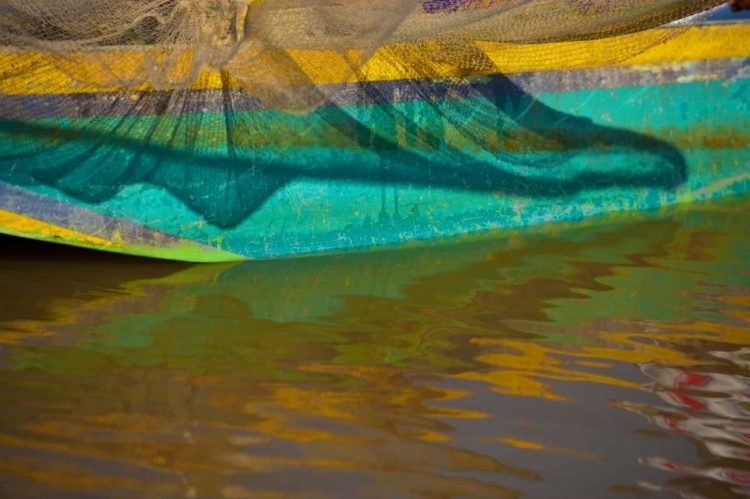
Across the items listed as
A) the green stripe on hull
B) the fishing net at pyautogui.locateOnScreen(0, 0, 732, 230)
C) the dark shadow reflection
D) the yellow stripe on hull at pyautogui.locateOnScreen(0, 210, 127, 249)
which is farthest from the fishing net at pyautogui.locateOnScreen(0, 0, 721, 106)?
the yellow stripe on hull at pyautogui.locateOnScreen(0, 210, 127, 249)

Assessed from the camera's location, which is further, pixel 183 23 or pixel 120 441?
pixel 183 23

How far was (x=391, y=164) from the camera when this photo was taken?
157 inches

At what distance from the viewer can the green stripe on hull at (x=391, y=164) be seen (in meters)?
3.59

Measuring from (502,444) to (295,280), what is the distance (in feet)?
5.15

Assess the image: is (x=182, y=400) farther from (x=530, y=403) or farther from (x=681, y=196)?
(x=681, y=196)

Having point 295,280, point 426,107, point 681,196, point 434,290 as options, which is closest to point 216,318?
point 295,280

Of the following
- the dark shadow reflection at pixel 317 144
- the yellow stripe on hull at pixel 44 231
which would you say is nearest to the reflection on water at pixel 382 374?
the yellow stripe on hull at pixel 44 231

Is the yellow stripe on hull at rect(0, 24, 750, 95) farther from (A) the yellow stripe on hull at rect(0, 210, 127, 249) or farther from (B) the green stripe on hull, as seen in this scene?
(A) the yellow stripe on hull at rect(0, 210, 127, 249)

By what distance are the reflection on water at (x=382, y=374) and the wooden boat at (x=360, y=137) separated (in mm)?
206

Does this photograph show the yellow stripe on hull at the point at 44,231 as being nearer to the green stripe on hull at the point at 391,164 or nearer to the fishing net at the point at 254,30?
the green stripe on hull at the point at 391,164

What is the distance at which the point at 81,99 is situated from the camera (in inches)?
137

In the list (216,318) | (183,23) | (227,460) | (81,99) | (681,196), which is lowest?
(227,460)

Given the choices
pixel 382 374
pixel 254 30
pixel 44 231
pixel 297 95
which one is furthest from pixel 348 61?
pixel 382 374

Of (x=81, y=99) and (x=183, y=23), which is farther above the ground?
(x=183, y=23)
